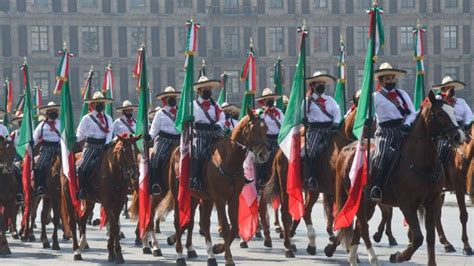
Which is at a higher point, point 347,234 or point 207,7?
point 207,7

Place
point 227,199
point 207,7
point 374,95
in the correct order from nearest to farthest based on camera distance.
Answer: point 374,95, point 227,199, point 207,7

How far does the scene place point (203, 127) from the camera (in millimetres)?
15055

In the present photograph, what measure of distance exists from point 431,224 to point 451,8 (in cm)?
7179

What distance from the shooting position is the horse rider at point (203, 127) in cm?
1474

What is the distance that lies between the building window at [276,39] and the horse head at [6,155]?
63.7 metres

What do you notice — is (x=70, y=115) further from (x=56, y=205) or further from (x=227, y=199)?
(x=227, y=199)

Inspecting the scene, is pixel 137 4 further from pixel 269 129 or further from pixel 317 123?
pixel 317 123

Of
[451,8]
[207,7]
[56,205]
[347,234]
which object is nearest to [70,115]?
[56,205]

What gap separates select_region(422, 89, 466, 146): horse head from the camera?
1165 cm

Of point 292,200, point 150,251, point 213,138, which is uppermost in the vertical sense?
point 213,138

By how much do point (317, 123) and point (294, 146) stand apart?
0.75 m

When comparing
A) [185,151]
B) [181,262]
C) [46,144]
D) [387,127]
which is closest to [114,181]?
[185,151]

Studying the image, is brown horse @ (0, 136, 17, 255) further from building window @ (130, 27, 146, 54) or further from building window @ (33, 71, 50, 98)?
building window @ (130, 27, 146, 54)

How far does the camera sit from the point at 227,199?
47.0 ft
